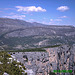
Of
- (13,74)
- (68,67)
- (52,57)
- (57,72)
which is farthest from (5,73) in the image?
(68,67)

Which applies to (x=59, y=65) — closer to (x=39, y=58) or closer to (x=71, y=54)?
(x=71, y=54)

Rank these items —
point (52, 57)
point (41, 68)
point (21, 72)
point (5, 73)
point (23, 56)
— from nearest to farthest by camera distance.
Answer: point (5, 73) → point (21, 72) → point (23, 56) → point (41, 68) → point (52, 57)

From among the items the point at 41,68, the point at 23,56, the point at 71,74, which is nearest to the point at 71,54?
the point at 71,74

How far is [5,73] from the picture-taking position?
6.94 meters

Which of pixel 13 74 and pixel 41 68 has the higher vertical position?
pixel 13 74

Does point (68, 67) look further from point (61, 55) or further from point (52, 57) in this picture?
point (52, 57)

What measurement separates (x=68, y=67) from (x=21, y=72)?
3906cm

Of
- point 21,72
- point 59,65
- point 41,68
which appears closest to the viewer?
point 21,72

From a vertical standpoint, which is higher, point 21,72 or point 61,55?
point 21,72

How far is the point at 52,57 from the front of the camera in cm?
3984

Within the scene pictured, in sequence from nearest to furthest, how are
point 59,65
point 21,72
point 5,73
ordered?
1. point 5,73
2. point 21,72
3. point 59,65

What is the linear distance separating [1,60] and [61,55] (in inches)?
1445

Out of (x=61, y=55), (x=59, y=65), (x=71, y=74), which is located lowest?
(x=71, y=74)

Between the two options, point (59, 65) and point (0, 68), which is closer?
point (0, 68)
